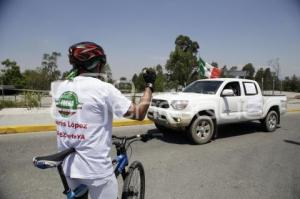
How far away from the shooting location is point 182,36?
3036cm

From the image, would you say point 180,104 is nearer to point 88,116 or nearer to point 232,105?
point 232,105

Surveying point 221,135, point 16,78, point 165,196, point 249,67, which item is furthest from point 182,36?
point 249,67

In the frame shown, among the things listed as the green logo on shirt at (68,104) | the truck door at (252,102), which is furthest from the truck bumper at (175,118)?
the green logo on shirt at (68,104)

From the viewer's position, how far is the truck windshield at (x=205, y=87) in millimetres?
7745

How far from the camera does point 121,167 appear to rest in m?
2.75

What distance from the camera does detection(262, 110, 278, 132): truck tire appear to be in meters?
8.96

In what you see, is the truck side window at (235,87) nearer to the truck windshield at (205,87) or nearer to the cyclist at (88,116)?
the truck windshield at (205,87)

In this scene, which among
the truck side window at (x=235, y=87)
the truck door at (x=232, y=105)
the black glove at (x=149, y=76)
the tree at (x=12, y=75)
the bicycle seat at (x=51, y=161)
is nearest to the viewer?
the bicycle seat at (x=51, y=161)

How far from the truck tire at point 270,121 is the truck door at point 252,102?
0.50 m

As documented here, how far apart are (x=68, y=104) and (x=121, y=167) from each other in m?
1.06

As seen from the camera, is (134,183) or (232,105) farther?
(232,105)

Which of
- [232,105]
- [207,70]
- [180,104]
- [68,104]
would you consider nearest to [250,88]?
[232,105]

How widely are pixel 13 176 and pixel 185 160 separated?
3.35 m

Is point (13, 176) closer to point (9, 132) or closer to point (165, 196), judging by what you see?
point (165, 196)
